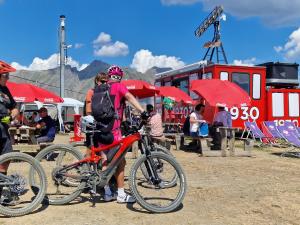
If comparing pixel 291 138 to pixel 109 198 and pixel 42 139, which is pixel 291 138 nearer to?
pixel 42 139

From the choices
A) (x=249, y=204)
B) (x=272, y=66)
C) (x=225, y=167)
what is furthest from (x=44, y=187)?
(x=272, y=66)

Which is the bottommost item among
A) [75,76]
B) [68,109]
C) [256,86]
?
[68,109]

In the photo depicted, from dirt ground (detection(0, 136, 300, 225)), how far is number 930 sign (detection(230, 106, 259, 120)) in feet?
22.8

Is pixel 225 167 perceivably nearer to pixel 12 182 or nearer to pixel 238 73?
pixel 12 182

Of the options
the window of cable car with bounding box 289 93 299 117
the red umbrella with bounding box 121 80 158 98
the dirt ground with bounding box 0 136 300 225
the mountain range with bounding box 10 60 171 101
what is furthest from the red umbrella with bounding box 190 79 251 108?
the mountain range with bounding box 10 60 171 101

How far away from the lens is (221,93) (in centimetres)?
1166

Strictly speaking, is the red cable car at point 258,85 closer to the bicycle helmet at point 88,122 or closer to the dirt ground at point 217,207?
the dirt ground at point 217,207

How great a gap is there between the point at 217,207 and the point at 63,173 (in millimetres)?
1897

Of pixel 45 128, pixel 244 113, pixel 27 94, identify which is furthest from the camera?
pixel 244 113

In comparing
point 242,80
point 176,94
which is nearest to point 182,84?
point 176,94

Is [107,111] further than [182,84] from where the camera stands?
No

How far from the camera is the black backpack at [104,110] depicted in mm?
5270

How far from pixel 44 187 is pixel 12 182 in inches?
13.9

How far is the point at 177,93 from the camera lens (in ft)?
51.0
